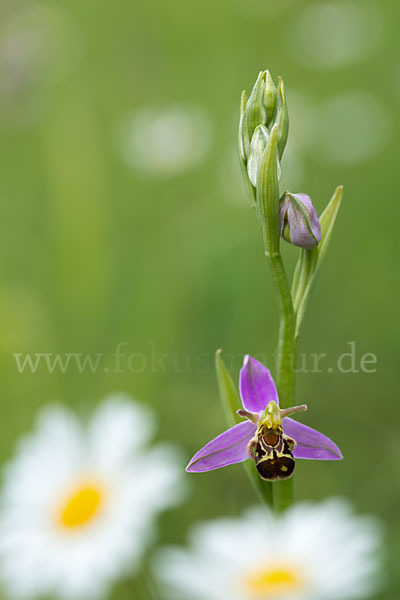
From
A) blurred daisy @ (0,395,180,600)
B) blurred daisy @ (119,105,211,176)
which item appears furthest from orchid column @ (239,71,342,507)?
blurred daisy @ (119,105,211,176)

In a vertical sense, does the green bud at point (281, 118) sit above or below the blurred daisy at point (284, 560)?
above

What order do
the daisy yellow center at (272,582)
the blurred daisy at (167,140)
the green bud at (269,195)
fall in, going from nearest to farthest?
the green bud at (269,195), the daisy yellow center at (272,582), the blurred daisy at (167,140)

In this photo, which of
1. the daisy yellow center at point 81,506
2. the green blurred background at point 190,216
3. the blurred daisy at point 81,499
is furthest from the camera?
the green blurred background at point 190,216

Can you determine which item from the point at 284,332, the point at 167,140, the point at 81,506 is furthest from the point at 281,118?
the point at 167,140

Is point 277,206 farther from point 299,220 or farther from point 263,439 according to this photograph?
point 263,439

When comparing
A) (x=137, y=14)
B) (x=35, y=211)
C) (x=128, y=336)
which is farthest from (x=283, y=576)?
(x=137, y=14)

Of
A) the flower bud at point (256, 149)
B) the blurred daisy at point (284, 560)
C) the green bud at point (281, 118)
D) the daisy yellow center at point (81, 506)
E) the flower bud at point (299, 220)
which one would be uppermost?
the green bud at point (281, 118)

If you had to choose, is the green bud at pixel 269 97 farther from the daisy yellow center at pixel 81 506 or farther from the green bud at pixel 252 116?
the daisy yellow center at pixel 81 506

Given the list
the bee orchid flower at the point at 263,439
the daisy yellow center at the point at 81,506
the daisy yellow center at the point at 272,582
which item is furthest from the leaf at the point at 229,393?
the daisy yellow center at the point at 81,506

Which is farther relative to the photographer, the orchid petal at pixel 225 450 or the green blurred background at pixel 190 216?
the green blurred background at pixel 190 216
